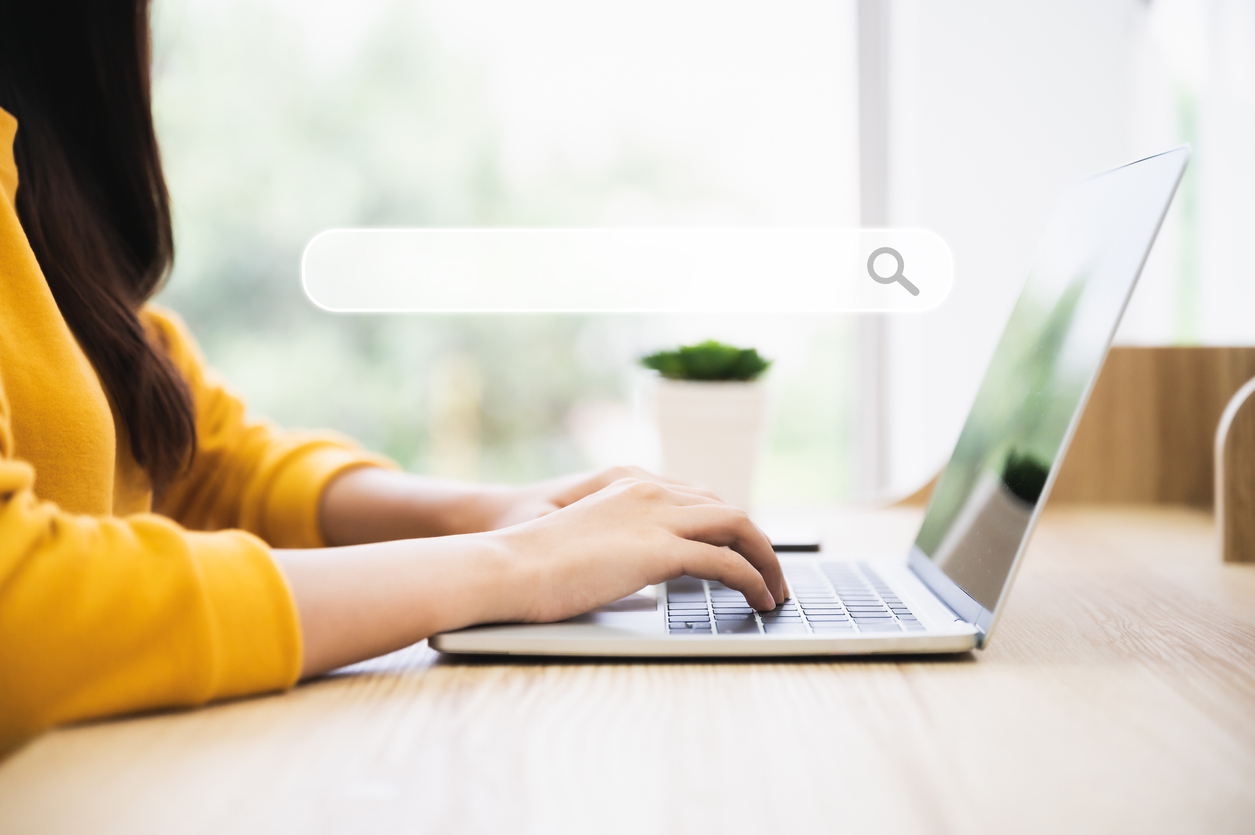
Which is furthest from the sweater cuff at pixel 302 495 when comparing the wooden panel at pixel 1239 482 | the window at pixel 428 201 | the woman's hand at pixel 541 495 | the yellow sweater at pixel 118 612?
the window at pixel 428 201

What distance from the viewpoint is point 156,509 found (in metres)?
0.81

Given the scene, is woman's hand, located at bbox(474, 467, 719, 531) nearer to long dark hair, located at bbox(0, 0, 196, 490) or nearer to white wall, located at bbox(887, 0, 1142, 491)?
long dark hair, located at bbox(0, 0, 196, 490)

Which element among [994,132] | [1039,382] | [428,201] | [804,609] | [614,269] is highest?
[428,201]

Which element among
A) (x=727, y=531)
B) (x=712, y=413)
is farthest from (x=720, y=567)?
(x=712, y=413)

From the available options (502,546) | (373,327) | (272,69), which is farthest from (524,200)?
(502,546)

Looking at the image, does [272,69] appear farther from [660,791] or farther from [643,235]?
[660,791]

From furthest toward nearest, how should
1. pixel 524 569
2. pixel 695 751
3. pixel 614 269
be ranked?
pixel 614 269 → pixel 524 569 → pixel 695 751

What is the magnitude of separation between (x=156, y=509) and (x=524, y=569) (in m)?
0.57

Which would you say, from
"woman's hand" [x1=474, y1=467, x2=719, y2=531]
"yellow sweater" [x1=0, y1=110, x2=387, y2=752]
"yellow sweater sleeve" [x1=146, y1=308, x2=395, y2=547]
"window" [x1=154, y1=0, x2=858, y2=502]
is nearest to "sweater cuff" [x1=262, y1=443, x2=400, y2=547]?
"yellow sweater sleeve" [x1=146, y1=308, x2=395, y2=547]

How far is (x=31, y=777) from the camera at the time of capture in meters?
0.30

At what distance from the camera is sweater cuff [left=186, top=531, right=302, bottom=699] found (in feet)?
1.16

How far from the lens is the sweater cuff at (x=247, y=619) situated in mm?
354

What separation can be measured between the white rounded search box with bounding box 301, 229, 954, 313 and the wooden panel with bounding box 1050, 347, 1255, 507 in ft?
0.86

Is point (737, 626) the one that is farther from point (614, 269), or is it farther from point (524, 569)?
point (614, 269)
